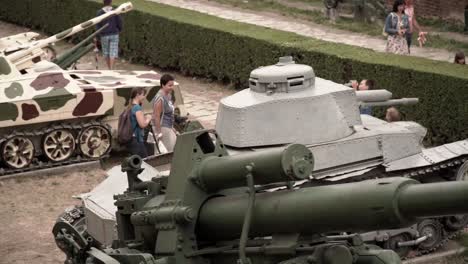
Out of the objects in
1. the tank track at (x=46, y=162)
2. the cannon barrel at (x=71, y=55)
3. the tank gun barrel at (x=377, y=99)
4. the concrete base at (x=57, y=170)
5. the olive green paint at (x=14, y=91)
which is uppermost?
the tank gun barrel at (x=377, y=99)

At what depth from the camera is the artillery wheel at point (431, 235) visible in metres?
13.1

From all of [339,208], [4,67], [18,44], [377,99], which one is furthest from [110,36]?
[339,208]

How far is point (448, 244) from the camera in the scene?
13.5 m

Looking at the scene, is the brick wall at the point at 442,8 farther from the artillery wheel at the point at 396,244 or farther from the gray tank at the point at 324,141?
the artillery wheel at the point at 396,244

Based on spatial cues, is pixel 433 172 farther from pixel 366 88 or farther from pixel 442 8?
pixel 442 8

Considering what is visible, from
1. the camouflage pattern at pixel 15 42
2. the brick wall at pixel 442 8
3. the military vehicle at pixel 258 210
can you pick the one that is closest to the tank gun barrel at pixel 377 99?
the military vehicle at pixel 258 210

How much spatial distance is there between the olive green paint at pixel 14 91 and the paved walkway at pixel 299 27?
8.25 meters

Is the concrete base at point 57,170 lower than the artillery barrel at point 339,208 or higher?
lower

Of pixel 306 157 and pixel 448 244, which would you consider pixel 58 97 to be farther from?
pixel 306 157

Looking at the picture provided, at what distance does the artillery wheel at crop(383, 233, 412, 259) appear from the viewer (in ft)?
42.0

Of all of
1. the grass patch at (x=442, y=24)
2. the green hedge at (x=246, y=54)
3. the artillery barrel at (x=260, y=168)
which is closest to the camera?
the artillery barrel at (x=260, y=168)

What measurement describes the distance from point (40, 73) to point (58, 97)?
65cm

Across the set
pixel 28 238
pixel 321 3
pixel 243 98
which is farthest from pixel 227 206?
pixel 321 3

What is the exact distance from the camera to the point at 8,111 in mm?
16734
